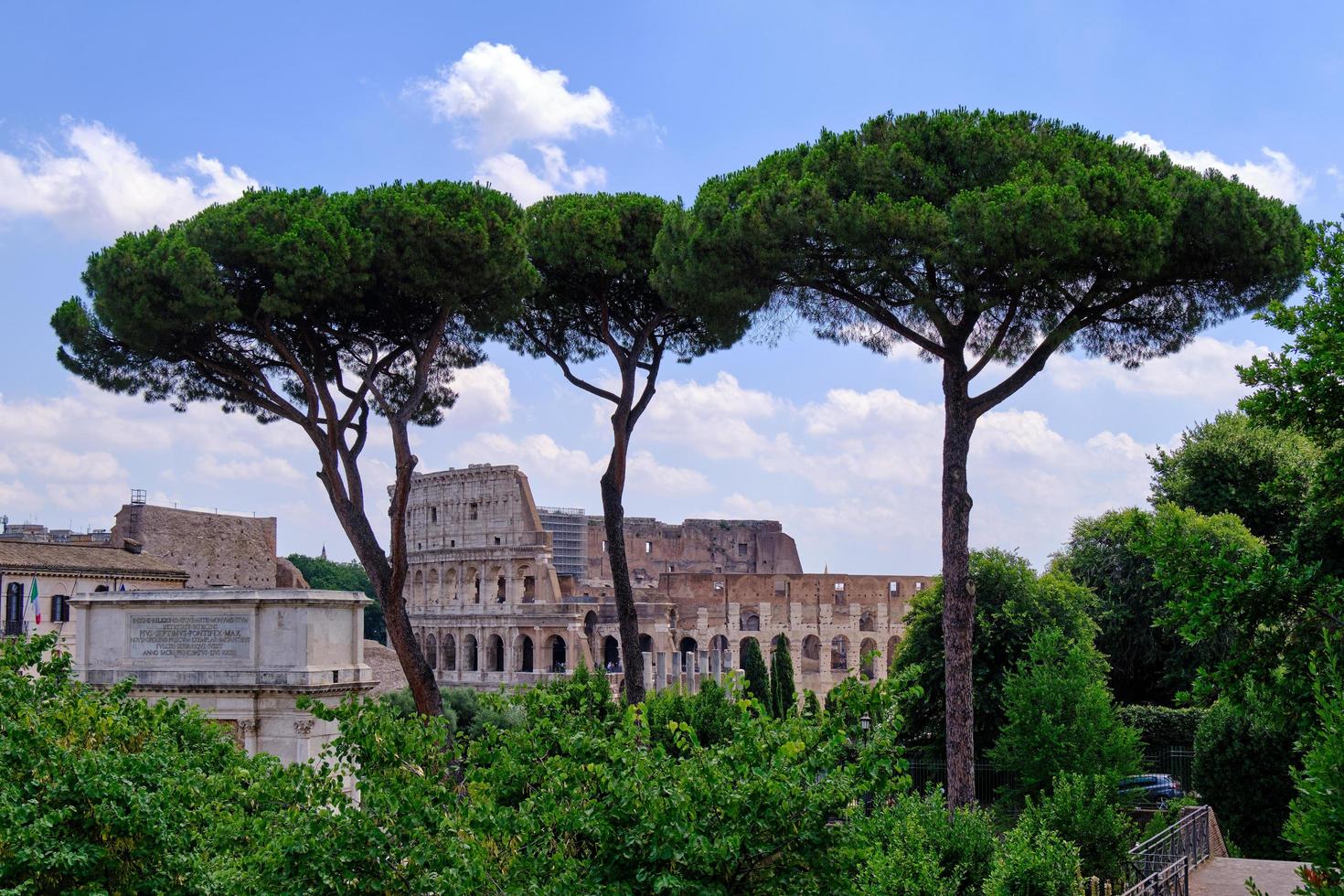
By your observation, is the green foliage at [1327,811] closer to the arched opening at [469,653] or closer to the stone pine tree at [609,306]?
the stone pine tree at [609,306]

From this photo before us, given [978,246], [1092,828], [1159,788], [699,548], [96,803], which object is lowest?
[1159,788]

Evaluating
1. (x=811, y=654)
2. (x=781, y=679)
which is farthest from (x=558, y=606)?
(x=781, y=679)

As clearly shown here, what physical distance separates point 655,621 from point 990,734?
24.6m

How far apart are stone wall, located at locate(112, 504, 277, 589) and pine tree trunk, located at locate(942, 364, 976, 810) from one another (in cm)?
2423

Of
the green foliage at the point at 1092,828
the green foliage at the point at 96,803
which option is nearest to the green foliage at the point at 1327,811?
the green foliage at the point at 1092,828

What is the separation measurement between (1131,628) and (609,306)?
472 inches

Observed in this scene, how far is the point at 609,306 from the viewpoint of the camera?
1580cm

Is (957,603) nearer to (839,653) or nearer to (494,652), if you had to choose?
(494,652)

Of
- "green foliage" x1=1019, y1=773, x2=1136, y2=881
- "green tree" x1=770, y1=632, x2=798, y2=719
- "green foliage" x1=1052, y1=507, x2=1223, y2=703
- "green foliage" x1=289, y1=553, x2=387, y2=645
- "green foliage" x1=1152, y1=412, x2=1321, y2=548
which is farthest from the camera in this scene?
"green foliage" x1=289, y1=553, x2=387, y2=645

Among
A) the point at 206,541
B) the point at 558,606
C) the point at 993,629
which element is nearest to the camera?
the point at 993,629

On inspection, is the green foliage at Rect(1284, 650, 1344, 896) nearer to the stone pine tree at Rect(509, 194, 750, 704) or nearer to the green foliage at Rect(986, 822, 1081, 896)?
the green foliage at Rect(986, 822, 1081, 896)

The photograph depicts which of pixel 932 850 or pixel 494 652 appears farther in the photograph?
pixel 494 652

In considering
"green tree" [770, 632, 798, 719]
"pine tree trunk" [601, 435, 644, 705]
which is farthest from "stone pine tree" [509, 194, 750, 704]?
"green tree" [770, 632, 798, 719]

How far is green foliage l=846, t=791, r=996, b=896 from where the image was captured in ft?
24.1
